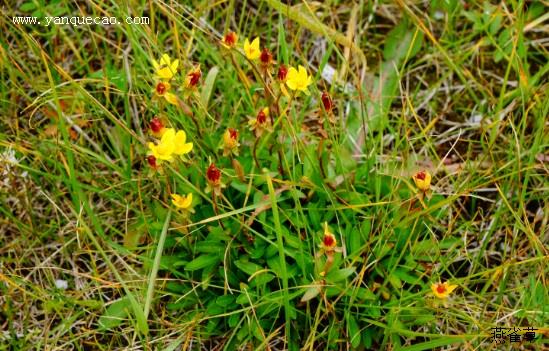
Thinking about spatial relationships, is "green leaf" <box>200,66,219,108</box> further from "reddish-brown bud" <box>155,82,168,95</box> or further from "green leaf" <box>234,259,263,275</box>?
"green leaf" <box>234,259,263,275</box>

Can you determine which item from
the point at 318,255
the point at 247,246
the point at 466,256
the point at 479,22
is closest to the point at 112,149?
the point at 247,246

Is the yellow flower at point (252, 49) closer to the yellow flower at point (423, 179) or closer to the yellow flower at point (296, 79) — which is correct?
the yellow flower at point (296, 79)

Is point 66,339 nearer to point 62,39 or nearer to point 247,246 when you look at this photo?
point 247,246

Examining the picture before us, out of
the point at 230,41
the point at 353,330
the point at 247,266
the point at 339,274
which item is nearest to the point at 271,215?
the point at 247,266

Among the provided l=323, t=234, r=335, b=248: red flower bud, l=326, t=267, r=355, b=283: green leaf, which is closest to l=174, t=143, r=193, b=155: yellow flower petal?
l=323, t=234, r=335, b=248: red flower bud

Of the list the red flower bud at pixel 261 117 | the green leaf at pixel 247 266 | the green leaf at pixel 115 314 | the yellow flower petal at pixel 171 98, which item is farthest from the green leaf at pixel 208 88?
the green leaf at pixel 115 314

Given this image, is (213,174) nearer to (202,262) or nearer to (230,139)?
(230,139)

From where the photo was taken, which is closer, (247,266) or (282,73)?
(282,73)
